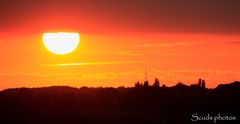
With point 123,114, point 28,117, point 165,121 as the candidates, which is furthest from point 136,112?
point 28,117

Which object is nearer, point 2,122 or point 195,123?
point 195,123

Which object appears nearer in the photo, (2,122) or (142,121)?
(142,121)

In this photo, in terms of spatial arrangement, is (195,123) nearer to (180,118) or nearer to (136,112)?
(180,118)

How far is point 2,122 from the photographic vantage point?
651ft

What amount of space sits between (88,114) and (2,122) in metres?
23.6

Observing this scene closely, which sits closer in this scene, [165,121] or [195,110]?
[165,121]

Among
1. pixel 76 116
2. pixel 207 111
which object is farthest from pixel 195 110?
pixel 76 116

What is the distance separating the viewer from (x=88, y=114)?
199125 mm

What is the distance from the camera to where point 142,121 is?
18612 centimetres

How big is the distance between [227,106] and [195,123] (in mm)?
25697

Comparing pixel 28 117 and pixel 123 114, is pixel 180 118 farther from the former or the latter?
pixel 28 117

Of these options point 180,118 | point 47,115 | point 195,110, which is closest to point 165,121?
point 180,118

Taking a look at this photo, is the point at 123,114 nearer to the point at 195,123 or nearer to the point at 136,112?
the point at 136,112

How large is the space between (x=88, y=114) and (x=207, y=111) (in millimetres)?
32660
